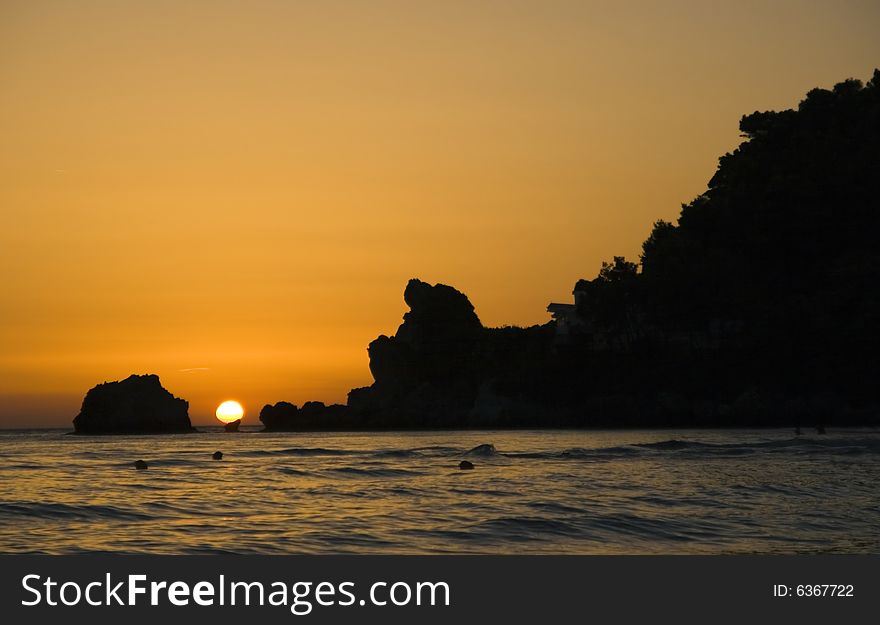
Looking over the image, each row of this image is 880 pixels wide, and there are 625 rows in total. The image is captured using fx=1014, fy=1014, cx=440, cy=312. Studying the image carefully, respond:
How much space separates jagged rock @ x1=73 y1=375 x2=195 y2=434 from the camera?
493 ft

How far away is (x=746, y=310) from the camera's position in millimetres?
117250

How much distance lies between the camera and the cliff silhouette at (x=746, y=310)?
109438mm

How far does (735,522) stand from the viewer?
2533 centimetres

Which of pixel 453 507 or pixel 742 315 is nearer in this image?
pixel 453 507

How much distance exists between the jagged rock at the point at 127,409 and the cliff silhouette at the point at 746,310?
3872 centimetres

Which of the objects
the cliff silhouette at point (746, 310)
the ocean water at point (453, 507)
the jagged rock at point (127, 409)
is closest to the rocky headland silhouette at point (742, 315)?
the cliff silhouette at point (746, 310)

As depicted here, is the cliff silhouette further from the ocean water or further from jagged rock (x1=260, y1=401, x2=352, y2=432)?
the ocean water

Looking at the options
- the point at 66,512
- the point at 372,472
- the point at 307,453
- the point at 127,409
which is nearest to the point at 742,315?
the point at 307,453

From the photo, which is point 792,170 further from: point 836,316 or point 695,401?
point 695,401

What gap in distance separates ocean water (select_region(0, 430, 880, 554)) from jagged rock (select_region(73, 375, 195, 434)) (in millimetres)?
103757

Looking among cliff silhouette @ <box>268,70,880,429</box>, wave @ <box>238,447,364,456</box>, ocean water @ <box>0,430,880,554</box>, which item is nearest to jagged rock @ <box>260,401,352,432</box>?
cliff silhouette @ <box>268,70,880,429</box>

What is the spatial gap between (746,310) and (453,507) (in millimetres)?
95179

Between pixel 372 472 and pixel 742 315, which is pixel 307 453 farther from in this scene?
pixel 742 315

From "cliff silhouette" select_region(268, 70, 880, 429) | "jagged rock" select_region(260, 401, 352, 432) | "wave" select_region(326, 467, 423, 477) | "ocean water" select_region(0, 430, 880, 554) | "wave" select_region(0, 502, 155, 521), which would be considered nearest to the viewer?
"ocean water" select_region(0, 430, 880, 554)
